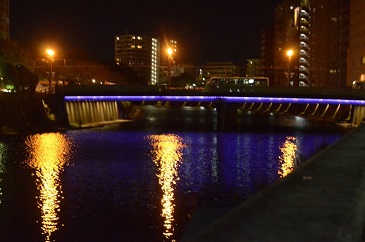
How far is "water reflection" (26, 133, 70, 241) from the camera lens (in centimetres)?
2066

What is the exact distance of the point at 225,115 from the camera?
2623 inches

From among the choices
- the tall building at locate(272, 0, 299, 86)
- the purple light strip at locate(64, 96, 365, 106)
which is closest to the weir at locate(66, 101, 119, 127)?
the purple light strip at locate(64, 96, 365, 106)

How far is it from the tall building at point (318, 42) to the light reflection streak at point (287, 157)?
60887mm

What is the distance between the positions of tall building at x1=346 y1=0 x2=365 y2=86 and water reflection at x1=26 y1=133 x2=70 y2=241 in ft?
197

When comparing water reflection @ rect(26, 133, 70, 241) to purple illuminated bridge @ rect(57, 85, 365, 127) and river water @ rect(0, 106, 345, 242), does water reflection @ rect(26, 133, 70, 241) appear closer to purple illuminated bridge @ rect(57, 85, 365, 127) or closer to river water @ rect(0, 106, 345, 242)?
river water @ rect(0, 106, 345, 242)

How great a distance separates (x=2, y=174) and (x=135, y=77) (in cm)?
13308

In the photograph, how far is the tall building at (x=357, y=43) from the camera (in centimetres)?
9631

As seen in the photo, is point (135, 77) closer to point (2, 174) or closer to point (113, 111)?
point (113, 111)

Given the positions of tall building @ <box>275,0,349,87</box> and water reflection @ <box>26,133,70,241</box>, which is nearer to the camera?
water reflection @ <box>26,133,70,241</box>

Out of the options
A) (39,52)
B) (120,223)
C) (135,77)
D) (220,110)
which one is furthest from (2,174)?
(135,77)

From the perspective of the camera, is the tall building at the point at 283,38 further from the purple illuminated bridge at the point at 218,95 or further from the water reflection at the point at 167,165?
the water reflection at the point at 167,165

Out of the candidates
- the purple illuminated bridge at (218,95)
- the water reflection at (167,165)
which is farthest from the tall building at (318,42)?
the water reflection at (167,165)

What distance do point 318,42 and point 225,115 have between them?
69107 mm

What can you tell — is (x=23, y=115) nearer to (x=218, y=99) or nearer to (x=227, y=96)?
(x=218, y=99)
